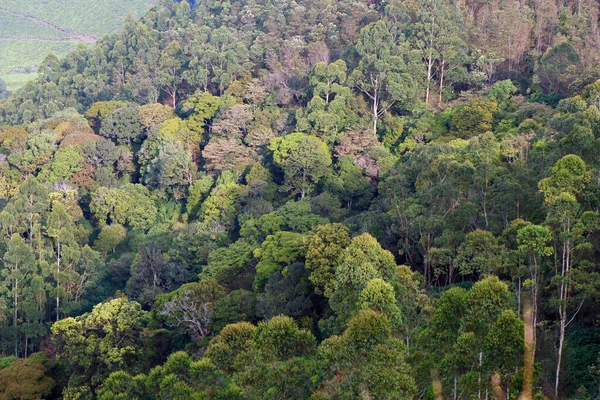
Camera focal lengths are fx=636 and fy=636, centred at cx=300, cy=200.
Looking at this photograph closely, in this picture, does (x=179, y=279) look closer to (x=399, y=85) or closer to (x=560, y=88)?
(x=399, y=85)

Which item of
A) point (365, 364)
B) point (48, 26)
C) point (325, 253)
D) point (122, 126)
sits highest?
point (48, 26)

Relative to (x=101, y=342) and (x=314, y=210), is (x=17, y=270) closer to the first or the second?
(x=101, y=342)

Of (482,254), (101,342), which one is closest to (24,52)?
(101,342)

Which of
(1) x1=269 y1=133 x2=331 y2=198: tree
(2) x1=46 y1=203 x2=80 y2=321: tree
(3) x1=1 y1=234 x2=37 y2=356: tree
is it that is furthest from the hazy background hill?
(1) x1=269 y1=133 x2=331 y2=198: tree

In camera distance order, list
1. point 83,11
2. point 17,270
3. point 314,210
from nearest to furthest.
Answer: point 17,270, point 314,210, point 83,11

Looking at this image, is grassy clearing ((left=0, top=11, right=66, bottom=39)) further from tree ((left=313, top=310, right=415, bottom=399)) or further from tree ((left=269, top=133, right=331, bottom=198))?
tree ((left=313, top=310, right=415, bottom=399))
